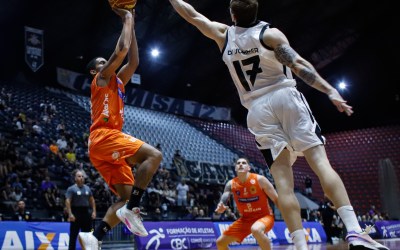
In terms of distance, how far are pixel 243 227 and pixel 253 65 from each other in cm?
316

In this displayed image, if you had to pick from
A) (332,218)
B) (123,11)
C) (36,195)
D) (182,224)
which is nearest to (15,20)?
(36,195)

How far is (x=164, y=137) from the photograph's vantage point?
74.4 feet

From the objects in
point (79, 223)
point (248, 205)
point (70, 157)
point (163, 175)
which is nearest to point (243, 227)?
point (248, 205)

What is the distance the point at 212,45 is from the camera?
25.3m

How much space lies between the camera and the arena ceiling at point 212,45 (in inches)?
827

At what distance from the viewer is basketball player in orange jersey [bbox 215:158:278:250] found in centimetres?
625

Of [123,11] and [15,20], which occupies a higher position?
[15,20]

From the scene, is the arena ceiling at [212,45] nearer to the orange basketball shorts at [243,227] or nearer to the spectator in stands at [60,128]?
the spectator in stands at [60,128]

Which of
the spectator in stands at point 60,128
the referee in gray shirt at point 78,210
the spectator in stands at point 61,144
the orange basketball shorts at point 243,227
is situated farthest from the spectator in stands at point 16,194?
the orange basketball shorts at point 243,227

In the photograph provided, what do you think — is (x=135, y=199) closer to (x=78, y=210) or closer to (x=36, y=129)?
(x=78, y=210)

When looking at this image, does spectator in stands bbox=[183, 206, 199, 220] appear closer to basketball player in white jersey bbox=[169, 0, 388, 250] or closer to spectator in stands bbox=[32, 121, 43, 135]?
spectator in stands bbox=[32, 121, 43, 135]

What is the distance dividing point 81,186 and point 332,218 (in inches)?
367

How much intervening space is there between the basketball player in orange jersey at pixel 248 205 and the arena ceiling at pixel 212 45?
1566 cm

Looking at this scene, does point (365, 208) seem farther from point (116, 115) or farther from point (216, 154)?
point (116, 115)
